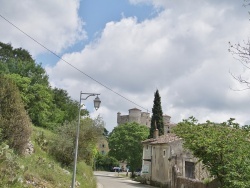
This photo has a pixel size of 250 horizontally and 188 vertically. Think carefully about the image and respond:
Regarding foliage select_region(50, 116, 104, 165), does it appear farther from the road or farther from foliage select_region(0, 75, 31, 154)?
foliage select_region(0, 75, 31, 154)

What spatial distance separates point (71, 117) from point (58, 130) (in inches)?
1009

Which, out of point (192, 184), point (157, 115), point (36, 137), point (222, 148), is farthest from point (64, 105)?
point (222, 148)

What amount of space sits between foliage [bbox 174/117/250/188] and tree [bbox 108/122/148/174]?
149 ft

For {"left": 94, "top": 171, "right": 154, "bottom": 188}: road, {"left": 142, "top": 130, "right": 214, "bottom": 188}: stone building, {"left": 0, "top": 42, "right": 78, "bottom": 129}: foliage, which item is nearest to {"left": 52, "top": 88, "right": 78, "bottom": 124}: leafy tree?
{"left": 0, "top": 42, "right": 78, "bottom": 129}: foliage

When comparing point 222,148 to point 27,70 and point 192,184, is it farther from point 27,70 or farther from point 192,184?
point 27,70

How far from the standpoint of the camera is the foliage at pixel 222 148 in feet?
63.1

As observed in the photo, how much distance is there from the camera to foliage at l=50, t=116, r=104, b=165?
96.3ft

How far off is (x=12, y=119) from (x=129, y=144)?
51262 millimetres

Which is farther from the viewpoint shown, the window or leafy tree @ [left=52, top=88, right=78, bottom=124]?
leafy tree @ [left=52, top=88, right=78, bottom=124]

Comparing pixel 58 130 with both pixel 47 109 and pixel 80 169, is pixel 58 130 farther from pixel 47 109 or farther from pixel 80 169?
pixel 47 109

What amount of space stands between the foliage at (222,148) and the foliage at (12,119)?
32.9 feet

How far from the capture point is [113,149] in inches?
2852

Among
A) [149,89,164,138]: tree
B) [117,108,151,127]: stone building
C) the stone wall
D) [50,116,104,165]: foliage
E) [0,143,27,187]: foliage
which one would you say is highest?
[117,108,151,127]: stone building

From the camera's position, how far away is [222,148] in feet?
70.9
